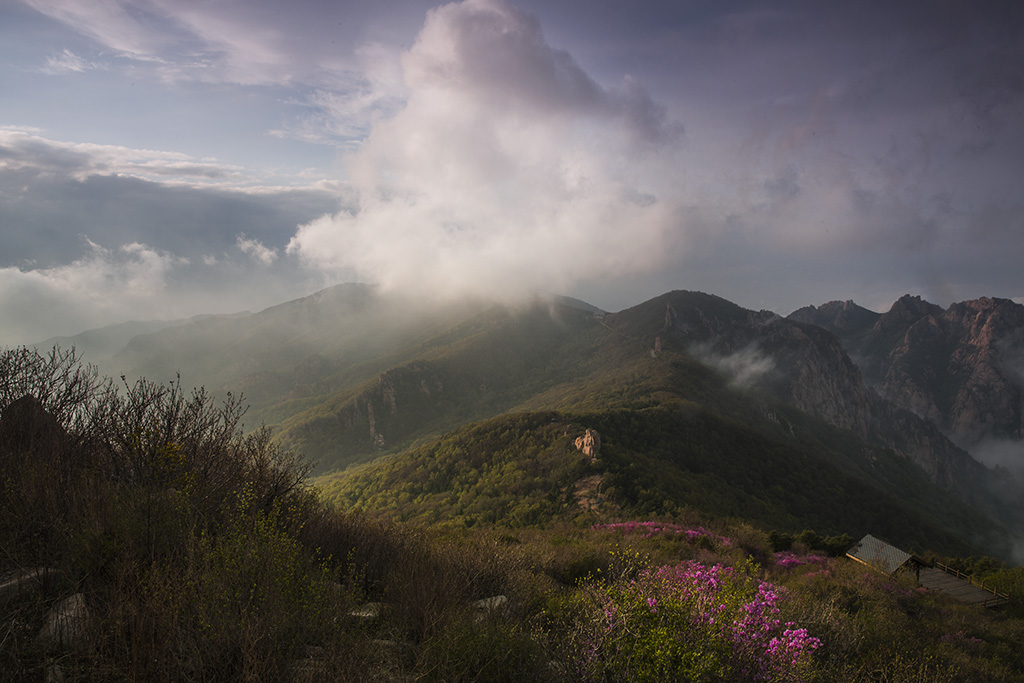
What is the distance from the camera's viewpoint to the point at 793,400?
629 ft

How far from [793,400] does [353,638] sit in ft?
741

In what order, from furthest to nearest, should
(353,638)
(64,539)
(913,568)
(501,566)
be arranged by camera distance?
(913,568) < (501,566) < (64,539) < (353,638)

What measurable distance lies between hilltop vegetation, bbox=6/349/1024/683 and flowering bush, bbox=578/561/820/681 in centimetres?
3

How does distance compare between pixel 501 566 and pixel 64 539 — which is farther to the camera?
pixel 501 566

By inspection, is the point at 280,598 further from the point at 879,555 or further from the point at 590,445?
the point at 590,445

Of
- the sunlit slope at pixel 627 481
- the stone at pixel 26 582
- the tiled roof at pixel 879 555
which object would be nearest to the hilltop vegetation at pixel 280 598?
the stone at pixel 26 582

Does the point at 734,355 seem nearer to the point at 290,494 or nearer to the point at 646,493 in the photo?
the point at 646,493

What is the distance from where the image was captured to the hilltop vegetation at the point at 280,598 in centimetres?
484

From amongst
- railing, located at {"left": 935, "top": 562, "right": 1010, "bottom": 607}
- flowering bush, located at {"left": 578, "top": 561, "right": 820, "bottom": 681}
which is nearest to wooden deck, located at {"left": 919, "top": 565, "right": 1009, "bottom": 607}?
railing, located at {"left": 935, "top": 562, "right": 1010, "bottom": 607}

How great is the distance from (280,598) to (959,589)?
3127 cm

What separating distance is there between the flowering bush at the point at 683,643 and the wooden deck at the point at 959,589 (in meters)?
23.0

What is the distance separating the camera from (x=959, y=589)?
21.6 metres

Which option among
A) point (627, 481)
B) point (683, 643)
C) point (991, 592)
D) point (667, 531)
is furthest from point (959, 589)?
point (627, 481)

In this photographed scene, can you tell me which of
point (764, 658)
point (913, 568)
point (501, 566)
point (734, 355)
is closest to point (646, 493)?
point (913, 568)
